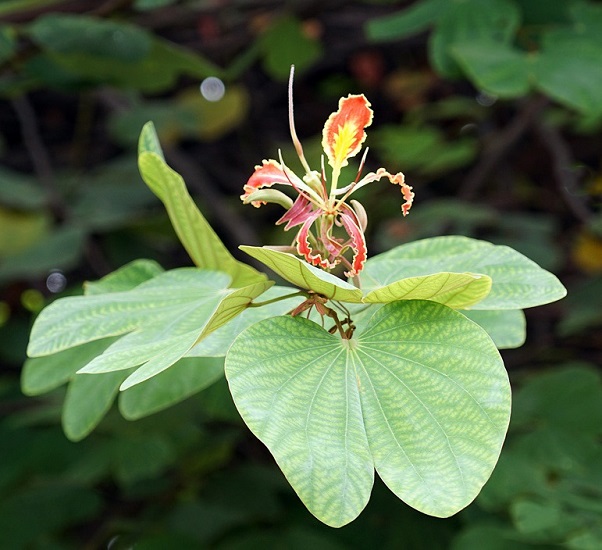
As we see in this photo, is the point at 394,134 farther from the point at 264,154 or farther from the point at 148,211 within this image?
the point at 148,211

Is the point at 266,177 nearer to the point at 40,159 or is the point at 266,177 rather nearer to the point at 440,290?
the point at 440,290

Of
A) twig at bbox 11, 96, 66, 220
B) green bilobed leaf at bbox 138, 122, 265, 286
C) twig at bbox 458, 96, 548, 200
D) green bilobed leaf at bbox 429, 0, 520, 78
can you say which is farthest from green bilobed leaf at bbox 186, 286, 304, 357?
twig at bbox 11, 96, 66, 220

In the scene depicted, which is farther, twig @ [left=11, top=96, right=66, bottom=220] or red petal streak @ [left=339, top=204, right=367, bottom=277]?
twig @ [left=11, top=96, right=66, bottom=220]

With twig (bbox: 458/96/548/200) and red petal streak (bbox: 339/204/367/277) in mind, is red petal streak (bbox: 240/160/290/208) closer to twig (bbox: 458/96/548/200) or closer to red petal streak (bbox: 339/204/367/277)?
red petal streak (bbox: 339/204/367/277)

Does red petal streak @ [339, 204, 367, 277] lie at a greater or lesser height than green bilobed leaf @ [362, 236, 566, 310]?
greater

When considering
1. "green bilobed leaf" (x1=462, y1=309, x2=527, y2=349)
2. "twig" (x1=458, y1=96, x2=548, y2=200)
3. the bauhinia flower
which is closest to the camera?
the bauhinia flower

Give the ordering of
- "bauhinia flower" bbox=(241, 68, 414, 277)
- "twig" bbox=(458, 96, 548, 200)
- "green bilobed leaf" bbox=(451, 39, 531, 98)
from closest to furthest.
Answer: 1. "bauhinia flower" bbox=(241, 68, 414, 277)
2. "green bilobed leaf" bbox=(451, 39, 531, 98)
3. "twig" bbox=(458, 96, 548, 200)
